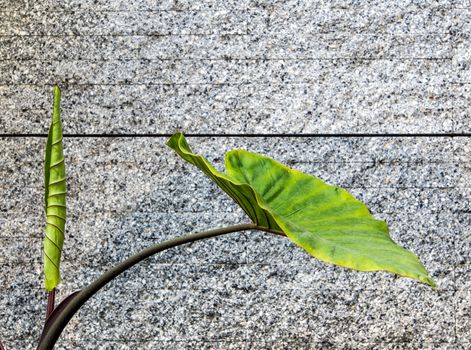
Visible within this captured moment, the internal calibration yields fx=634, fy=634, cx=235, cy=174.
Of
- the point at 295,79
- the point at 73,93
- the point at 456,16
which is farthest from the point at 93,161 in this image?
the point at 456,16

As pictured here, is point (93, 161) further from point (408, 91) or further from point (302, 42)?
point (408, 91)

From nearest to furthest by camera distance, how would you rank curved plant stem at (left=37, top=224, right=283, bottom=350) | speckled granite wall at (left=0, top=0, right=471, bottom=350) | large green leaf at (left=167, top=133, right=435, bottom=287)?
large green leaf at (left=167, top=133, right=435, bottom=287)
curved plant stem at (left=37, top=224, right=283, bottom=350)
speckled granite wall at (left=0, top=0, right=471, bottom=350)

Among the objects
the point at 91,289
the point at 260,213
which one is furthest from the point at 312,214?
the point at 91,289

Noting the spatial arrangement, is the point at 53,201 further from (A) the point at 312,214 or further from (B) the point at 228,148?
(B) the point at 228,148

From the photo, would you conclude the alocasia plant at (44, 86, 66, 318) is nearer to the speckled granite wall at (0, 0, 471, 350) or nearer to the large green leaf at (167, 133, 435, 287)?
the large green leaf at (167, 133, 435, 287)

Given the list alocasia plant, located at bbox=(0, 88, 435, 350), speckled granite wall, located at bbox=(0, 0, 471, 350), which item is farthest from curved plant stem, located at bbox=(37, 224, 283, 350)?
speckled granite wall, located at bbox=(0, 0, 471, 350)

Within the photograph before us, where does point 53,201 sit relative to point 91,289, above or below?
above
